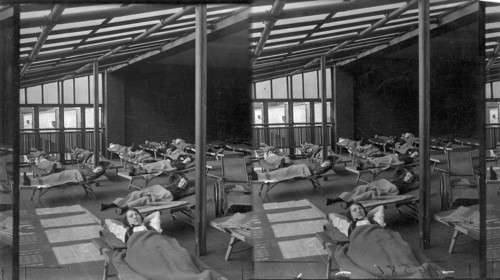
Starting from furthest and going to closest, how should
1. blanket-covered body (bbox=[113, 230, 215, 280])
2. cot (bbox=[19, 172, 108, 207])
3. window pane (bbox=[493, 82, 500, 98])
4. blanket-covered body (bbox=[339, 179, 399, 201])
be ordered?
window pane (bbox=[493, 82, 500, 98]) → blanket-covered body (bbox=[339, 179, 399, 201]) → cot (bbox=[19, 172, 108, 207]) → blanket-covered body (bbox=[113, 230, 215, 280])

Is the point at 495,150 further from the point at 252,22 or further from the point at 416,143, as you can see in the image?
the point at 252,22

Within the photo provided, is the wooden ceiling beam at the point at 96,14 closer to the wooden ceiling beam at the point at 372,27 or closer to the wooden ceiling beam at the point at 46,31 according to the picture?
the wooden ceiling beam at the point at 46,31

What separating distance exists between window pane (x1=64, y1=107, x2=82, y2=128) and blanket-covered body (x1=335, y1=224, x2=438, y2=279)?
1.25 m

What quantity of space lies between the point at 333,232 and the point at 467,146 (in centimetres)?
79

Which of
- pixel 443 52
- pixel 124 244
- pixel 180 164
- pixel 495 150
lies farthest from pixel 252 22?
pixel 495 150

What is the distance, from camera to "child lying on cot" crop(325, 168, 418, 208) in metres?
2.49

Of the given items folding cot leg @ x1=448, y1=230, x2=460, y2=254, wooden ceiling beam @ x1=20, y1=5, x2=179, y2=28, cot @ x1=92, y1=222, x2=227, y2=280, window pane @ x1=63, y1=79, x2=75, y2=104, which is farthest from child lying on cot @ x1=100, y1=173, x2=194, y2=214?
folding cot leg @ x1=448, y1=230, x2=460, y2=254

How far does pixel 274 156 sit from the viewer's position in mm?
2498

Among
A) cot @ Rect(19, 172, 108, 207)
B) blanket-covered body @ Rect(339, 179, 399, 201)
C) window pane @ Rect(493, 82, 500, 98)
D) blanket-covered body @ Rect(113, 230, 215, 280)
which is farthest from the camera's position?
window pane @ Rect(493, 82, 500, 98)

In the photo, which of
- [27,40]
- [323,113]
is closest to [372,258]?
[323,113]

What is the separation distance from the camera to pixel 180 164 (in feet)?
8.03

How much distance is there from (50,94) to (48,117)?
0.10 m

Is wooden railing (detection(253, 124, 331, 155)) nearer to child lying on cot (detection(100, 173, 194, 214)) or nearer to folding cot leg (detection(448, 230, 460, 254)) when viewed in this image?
child lying on cot (detection(100, 173, 194, 214))

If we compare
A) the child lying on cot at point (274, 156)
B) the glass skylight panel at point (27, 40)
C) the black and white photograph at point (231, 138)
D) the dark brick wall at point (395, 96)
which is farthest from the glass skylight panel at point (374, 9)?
the glass skylight panel at point (27, 40)
